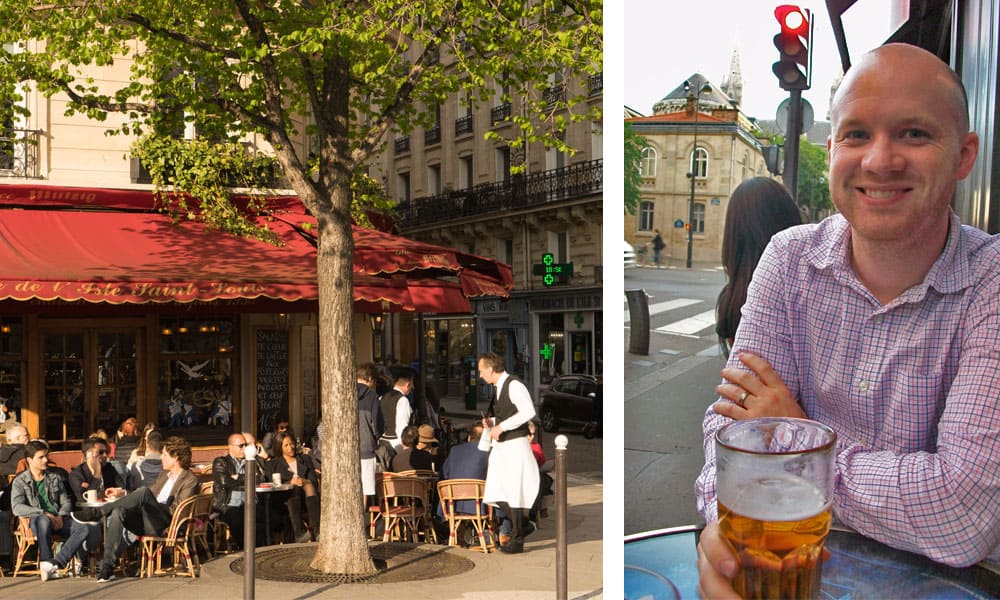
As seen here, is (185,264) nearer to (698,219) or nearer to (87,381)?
(87,381)

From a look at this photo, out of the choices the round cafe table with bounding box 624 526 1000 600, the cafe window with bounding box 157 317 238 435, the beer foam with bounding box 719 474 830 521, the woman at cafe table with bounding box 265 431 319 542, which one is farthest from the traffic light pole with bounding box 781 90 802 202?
the cafe window with bounding box 157 317 238 435

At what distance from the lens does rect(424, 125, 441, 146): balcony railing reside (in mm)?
38906

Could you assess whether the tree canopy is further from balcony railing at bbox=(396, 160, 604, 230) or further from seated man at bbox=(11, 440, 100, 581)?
balcony railing at bbox=(396, 160, 604, 230)

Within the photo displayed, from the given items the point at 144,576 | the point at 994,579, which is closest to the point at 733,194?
the point at 994,579

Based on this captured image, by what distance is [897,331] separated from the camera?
261cm

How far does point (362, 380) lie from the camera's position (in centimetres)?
1038

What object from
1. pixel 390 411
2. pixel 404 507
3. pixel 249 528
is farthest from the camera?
pixel 390 411

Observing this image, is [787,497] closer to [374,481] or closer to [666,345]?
[666,345]

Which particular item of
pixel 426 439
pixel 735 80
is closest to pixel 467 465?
pixel 426 439

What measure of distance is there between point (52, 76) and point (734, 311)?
846cm

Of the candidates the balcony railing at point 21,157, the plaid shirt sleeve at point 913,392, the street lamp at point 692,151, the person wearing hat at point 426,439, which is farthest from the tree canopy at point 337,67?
the plaid shirt sleeve at point 913,392

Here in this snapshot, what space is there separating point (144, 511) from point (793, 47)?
273 inches

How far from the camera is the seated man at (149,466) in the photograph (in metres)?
9.08

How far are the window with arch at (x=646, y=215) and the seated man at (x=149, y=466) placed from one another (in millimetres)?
7088
